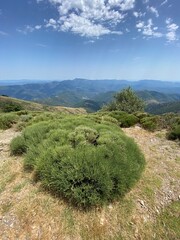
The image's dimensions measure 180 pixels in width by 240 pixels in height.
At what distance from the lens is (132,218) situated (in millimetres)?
4848

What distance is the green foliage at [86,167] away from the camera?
4.99m

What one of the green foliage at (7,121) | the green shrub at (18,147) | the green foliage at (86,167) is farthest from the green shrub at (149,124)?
the green foliage at (7,121)

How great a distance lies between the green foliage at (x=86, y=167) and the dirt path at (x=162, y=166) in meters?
0.63

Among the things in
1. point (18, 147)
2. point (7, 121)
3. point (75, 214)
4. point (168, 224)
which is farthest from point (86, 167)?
point (7, 121)

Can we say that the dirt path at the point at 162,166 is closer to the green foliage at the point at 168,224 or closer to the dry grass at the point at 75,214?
the dry grass at the point at 75,214

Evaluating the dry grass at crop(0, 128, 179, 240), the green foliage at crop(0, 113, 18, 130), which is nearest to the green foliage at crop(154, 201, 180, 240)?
the dry grass at crop(0, 128, 179, 240)

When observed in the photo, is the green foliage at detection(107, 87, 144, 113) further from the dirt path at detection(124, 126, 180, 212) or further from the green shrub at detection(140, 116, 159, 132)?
the dirt path at detection(124, 126, 180, 212)

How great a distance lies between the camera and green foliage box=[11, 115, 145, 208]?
4988 millimetres

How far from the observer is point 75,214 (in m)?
4.74

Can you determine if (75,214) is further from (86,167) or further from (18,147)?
(18,147)

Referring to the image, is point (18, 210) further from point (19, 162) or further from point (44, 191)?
point (19, 162)

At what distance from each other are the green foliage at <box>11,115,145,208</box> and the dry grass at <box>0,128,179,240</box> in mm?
285

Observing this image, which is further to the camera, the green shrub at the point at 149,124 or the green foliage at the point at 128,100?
the green foliage at the point at 128,100

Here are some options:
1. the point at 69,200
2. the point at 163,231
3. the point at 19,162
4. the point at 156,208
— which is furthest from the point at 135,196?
the point at 19,162
